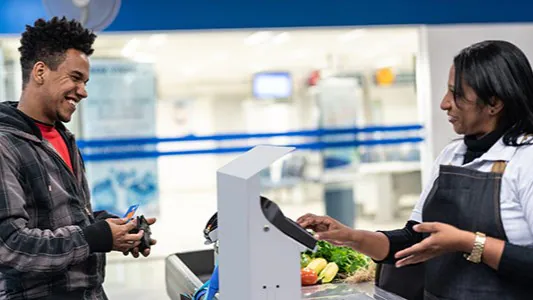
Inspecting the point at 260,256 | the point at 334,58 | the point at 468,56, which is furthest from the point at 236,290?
the point at 334,58

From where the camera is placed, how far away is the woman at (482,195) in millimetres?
1854

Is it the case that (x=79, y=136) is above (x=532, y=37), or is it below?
below

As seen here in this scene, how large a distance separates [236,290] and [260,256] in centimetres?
12

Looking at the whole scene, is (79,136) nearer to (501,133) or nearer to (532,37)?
(532,37)

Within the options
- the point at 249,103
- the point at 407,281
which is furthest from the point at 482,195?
the point at 249,103

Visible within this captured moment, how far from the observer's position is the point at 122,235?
7.12ft

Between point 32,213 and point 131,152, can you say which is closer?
point 32,213

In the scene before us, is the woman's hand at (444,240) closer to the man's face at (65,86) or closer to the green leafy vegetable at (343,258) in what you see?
the green leafy vegetable at (343,258)

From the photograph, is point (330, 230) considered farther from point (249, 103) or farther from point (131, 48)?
point (249, 103)

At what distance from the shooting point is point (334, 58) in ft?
39.6

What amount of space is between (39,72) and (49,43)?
0.10 meters

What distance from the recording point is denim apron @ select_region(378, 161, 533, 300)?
1.94 m

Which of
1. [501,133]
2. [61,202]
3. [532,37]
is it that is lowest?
[61,202]

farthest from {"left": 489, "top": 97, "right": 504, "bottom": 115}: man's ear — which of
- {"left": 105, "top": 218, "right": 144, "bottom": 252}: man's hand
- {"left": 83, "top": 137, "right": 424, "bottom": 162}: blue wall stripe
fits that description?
{"left": 83, "top": 137, "right": 424, "bottom": 162}: blue wall stripe
